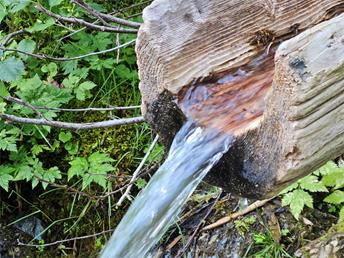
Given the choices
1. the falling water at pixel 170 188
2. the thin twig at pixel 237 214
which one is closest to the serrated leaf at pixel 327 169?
the thin twig at pixel 237 214

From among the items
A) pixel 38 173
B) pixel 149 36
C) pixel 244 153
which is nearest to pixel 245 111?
pixel 244 153

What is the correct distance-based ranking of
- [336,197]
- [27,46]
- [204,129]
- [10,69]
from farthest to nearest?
1. [27,46]
2. [10,69]
3. [336,197]
4. [204,129]

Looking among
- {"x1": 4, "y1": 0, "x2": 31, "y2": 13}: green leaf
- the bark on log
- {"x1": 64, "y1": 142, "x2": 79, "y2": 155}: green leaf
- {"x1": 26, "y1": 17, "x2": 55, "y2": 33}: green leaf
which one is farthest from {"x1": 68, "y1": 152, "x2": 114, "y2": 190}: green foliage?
the bark on log

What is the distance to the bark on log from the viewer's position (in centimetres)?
141

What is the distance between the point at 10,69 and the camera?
3227mm

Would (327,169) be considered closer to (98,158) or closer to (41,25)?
(98,158)

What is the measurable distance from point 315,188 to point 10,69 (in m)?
1.62

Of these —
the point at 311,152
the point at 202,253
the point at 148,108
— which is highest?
the point at 148,108

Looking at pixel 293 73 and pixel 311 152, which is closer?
pixel 293 73

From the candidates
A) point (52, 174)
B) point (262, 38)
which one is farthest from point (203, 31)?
point (52, 174)

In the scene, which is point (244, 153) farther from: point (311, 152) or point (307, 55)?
point (307, 55)

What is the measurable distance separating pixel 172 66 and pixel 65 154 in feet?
6.51

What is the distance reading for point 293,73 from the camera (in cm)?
138

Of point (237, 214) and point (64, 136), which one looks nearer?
point (237, 214)
